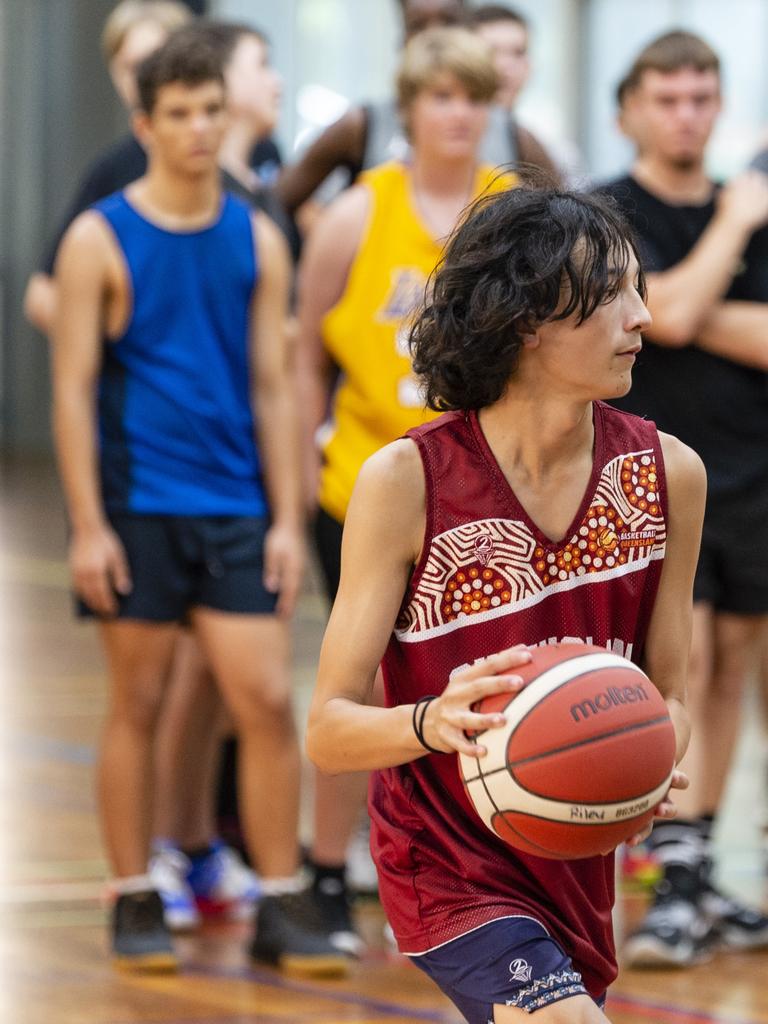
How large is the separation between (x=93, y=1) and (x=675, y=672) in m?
16.2

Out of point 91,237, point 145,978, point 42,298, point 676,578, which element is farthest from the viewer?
point 42,298

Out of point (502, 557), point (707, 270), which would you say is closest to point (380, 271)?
point (707, 270)

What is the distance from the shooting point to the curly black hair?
2.61m

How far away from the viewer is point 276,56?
1716 centimetres

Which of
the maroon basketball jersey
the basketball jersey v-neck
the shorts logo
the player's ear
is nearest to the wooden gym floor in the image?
the maroon basketball jersey

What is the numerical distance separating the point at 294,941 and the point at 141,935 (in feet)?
1.20

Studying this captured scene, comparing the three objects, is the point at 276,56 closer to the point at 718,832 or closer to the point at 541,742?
the point at 718,832

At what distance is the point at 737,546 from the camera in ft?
15.6

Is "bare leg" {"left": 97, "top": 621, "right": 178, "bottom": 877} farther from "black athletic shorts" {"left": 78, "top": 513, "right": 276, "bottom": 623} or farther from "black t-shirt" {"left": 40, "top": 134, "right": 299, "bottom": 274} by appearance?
"black t-shirt" {"left": 40, "top": 134, "right": 299, "bottom": 274}

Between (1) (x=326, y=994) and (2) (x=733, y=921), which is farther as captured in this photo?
(2) (x=733, y=921)

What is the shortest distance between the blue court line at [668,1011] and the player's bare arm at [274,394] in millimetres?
1303

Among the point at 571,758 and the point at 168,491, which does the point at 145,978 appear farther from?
the point at 571,758

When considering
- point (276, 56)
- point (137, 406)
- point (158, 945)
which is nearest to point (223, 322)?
point (137, 406)

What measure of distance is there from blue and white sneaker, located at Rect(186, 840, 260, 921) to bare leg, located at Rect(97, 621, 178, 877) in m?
0.49
